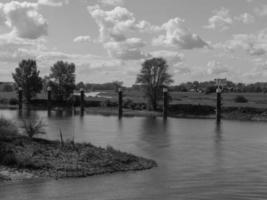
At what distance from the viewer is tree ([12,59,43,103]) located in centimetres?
11550

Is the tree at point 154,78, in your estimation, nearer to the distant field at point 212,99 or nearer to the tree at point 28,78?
the distant field at point 212,99

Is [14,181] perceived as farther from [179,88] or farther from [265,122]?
[179,88]

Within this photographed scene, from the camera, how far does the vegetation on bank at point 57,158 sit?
2381 cm

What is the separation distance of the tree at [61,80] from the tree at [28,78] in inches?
142

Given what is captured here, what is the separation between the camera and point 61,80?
377 feet

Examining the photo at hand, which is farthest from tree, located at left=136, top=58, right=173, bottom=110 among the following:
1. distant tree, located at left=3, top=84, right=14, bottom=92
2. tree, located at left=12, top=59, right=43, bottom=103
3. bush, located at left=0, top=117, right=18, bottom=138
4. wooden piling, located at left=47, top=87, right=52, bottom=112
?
distant tree, located at left=3, top=84, right=14, bottom=92

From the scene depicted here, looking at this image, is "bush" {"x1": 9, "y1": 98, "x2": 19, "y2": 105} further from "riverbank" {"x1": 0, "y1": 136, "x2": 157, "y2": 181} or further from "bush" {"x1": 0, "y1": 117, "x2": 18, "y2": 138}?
"riverbank" {"x1": 0, "y1": 136, "x2": 157, "y2": 181}

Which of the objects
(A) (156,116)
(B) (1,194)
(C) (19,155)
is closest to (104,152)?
(C) (19,155)

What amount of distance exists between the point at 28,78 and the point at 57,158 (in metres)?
92.4

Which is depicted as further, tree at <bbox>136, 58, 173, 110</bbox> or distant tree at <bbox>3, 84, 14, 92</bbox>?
distant tree at <bbox>3, 84, 14, 92</bbox>

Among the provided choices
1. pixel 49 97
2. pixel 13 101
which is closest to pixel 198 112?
pixel 49 97

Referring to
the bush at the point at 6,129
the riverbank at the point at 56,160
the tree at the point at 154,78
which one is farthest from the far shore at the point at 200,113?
the bush at the point at 6,129

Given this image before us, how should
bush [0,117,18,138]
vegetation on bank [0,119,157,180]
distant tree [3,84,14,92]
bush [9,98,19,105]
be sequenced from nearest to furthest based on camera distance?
vegetation on bank [0,119,157,180] → bush [0,117,18,138] → bush [9,98,19,105] → distant tree [3,84,14,92]

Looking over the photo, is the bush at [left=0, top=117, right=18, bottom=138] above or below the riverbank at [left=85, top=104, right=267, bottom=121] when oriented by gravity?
above
